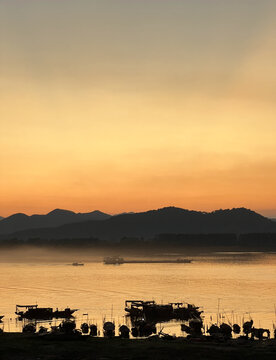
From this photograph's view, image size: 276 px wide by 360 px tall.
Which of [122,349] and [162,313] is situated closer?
[122,349]

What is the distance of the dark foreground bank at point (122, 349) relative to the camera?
5100 cm

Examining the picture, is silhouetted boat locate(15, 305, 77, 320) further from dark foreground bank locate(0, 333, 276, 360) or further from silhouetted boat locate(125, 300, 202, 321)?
dark foreground bank locate(0, 333, 276, 360)

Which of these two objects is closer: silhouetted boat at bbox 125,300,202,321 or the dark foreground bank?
the dark foreground bank

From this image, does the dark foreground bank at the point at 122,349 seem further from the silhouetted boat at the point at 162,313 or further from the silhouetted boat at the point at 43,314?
the silhouetted boat at the point at 162,313

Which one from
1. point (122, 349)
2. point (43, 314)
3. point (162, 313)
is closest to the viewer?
point (122, 349)

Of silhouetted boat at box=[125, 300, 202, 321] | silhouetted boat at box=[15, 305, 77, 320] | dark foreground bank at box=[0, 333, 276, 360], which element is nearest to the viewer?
dark foreground bank at box=[0, 333, 276, 360]

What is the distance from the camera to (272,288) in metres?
194

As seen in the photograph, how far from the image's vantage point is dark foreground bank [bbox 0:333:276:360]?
5100cm

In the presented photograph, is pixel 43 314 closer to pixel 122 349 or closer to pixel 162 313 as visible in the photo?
pixel 162 313

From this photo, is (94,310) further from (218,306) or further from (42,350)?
(42,350)

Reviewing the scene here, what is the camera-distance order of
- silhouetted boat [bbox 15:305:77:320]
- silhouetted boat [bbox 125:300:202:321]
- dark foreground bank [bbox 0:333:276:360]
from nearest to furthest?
dark foreground bank [bbox 0:333:276:360], silhouetted boat [bbox 15:305:77:320], silhouetted boat [bbox 125:300:202:321]

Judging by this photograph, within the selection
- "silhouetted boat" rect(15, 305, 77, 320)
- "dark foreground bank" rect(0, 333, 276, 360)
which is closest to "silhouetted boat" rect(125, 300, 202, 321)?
"silhouetted boat" rect(15, 305, 77, 320)

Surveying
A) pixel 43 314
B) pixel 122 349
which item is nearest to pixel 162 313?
pixel 43 314

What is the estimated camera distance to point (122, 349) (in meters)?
55.2
